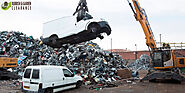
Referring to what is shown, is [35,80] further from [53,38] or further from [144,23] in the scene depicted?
[144,23]

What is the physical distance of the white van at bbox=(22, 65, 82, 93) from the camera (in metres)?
6.88

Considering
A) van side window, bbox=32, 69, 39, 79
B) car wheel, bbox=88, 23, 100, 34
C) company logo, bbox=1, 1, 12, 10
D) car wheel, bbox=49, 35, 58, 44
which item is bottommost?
van side window, bbox=32, 69, 39, 79

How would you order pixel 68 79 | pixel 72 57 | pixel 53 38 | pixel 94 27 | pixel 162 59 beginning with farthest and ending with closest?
1. pixel 53 38
2. pixel 72 57
3. pixel 162 59
4. pixel 94 27
5. pixel 68 79

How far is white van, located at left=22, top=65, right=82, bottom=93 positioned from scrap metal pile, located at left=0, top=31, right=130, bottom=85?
117 inches

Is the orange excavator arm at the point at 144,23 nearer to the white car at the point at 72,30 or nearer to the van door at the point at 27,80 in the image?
the white car at the point at 72,30

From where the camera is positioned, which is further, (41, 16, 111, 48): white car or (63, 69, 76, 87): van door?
(41, 16, 111, 48): white car

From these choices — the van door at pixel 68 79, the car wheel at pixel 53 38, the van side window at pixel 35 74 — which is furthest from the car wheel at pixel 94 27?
the van side window at pixel 35 74

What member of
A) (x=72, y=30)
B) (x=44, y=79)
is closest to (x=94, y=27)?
(x=72, y=30)

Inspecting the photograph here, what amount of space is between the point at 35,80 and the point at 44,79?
0.41 metres

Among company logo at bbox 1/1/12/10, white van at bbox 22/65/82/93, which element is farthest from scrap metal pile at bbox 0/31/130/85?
company logo at bbox 1/1/12/10

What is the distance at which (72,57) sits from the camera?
1304cm

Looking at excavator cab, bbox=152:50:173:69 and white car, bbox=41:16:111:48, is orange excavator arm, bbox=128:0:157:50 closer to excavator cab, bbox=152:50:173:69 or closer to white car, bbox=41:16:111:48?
excavator cab, bbox=152:50:173:69

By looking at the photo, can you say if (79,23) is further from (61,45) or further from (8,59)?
(8,59)

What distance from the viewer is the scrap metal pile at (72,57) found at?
11897mm
